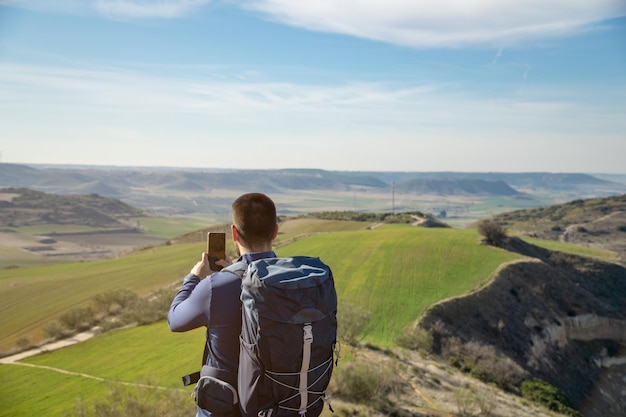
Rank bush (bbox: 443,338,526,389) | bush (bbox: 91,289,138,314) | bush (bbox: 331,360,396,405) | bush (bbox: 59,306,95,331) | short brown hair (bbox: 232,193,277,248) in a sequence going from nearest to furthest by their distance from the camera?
short brown hair (bbox: 232,193,277,248) < bush (bbox: 331,360,396,405) < bush (bbox: 443,338,526,389) < bush (bbox: 59,306,95,331) < bush (bbox: 91,289,138,314)

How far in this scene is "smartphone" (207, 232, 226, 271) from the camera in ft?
15.2

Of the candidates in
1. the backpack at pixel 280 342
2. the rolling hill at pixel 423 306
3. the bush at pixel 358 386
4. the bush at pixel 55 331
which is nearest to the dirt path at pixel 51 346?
the bush at pixel 55 331

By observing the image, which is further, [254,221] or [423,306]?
[423,306]

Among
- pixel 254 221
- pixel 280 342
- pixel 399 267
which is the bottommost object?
pixel 399 267

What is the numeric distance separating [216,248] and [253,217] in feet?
1.87

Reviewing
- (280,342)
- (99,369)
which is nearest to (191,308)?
(280,342)

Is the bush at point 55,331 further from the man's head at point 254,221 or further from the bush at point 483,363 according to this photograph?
the man's head at point 254,221

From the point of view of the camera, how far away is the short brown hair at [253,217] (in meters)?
4.38

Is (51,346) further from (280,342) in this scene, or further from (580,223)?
(580,223)

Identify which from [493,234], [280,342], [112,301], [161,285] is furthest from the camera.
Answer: [493,234]

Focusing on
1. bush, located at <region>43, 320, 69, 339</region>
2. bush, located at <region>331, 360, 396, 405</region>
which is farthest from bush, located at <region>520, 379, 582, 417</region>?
bush, located at <region>43, 320, 69, 339</region>

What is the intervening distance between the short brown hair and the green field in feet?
60.3

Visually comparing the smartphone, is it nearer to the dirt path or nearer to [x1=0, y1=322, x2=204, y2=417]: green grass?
[x1=0, y1=322, x2=204, y2=417]: green grass

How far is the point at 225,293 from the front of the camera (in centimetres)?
420
